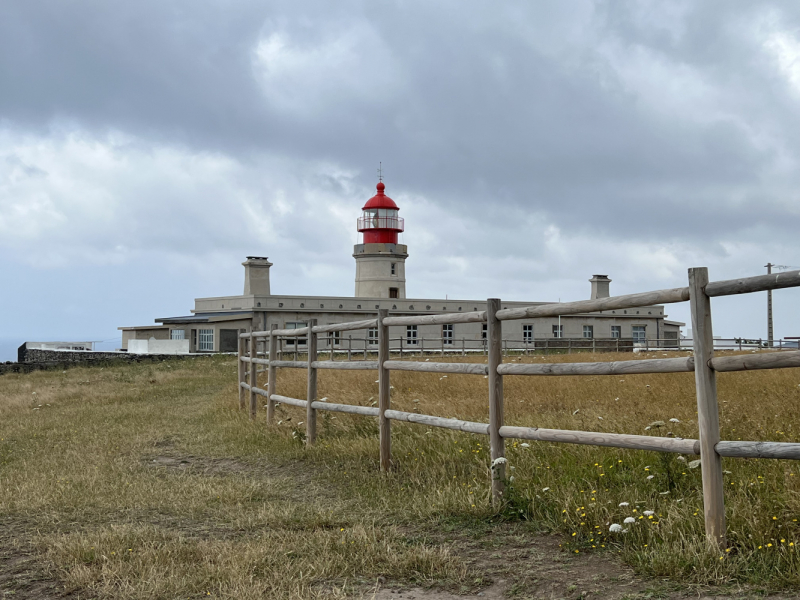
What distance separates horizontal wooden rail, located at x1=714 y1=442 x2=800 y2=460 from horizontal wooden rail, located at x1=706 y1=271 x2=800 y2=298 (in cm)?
83

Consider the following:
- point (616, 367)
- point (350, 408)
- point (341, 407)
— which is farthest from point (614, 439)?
point (341, 407)

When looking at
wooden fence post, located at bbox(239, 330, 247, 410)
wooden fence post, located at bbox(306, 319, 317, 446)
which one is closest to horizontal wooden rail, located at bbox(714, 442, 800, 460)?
wooden fence post, located at bbox(306, 319, 317, 446)

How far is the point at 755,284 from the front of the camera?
4129mm

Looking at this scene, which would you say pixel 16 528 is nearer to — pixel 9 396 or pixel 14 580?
pixel 14 580

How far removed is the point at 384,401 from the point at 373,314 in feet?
114

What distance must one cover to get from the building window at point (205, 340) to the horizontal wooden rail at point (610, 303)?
39.1 meters

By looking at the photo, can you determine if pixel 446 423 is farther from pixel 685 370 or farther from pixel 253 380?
pixel 253 380

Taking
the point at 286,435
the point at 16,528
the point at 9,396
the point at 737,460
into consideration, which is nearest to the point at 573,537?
the point at 737,460

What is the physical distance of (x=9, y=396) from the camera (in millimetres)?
17984

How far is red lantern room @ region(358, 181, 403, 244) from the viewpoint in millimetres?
45656

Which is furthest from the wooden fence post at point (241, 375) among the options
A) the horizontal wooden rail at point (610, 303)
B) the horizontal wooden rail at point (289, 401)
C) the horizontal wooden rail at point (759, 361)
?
the horizontal wooden rail at point (759, 361)

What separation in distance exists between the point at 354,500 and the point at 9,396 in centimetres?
1485

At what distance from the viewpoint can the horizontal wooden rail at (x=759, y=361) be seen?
3.96m

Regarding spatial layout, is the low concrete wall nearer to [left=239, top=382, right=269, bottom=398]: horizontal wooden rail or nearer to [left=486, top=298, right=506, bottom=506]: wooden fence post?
[left=239, top=382, right=269, bottom=398]: horizontal wooden rail
